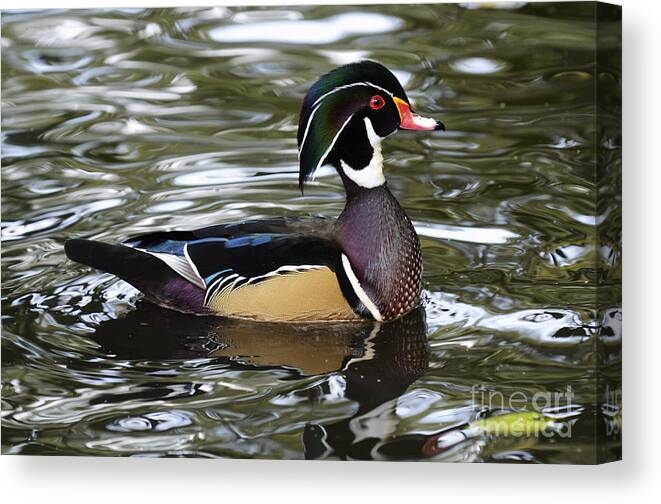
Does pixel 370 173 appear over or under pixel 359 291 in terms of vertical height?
over

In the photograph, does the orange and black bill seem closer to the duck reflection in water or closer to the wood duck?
the wood duck

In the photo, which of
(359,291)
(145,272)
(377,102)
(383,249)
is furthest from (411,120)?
(145,272)

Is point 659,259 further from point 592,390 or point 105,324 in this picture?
point 105,324

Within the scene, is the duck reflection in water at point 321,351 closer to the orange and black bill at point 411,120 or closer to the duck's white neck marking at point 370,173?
the duck's white neck marking at point 370,173

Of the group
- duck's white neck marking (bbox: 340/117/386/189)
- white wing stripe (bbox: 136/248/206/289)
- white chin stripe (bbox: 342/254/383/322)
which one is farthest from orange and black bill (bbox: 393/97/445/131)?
white wing stripe (bbox: 136/248/206/289)

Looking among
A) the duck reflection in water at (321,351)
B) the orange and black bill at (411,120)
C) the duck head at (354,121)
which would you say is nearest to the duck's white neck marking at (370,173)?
the duck head at (354,121)

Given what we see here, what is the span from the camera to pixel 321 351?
3.90m

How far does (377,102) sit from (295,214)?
393 mm

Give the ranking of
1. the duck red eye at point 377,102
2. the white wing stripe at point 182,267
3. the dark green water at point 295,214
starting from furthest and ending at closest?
the white wing stripe at point 182,267, the duck red eye at point 377,102, the dark green water at point 295,214

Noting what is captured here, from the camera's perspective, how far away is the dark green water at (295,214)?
12.5 feet

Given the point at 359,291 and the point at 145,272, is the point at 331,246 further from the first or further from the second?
the point at 145,272

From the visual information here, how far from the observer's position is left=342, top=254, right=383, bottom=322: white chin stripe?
3957 millimetres

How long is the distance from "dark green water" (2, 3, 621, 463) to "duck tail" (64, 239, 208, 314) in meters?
0.04

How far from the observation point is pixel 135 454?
3943 mm
